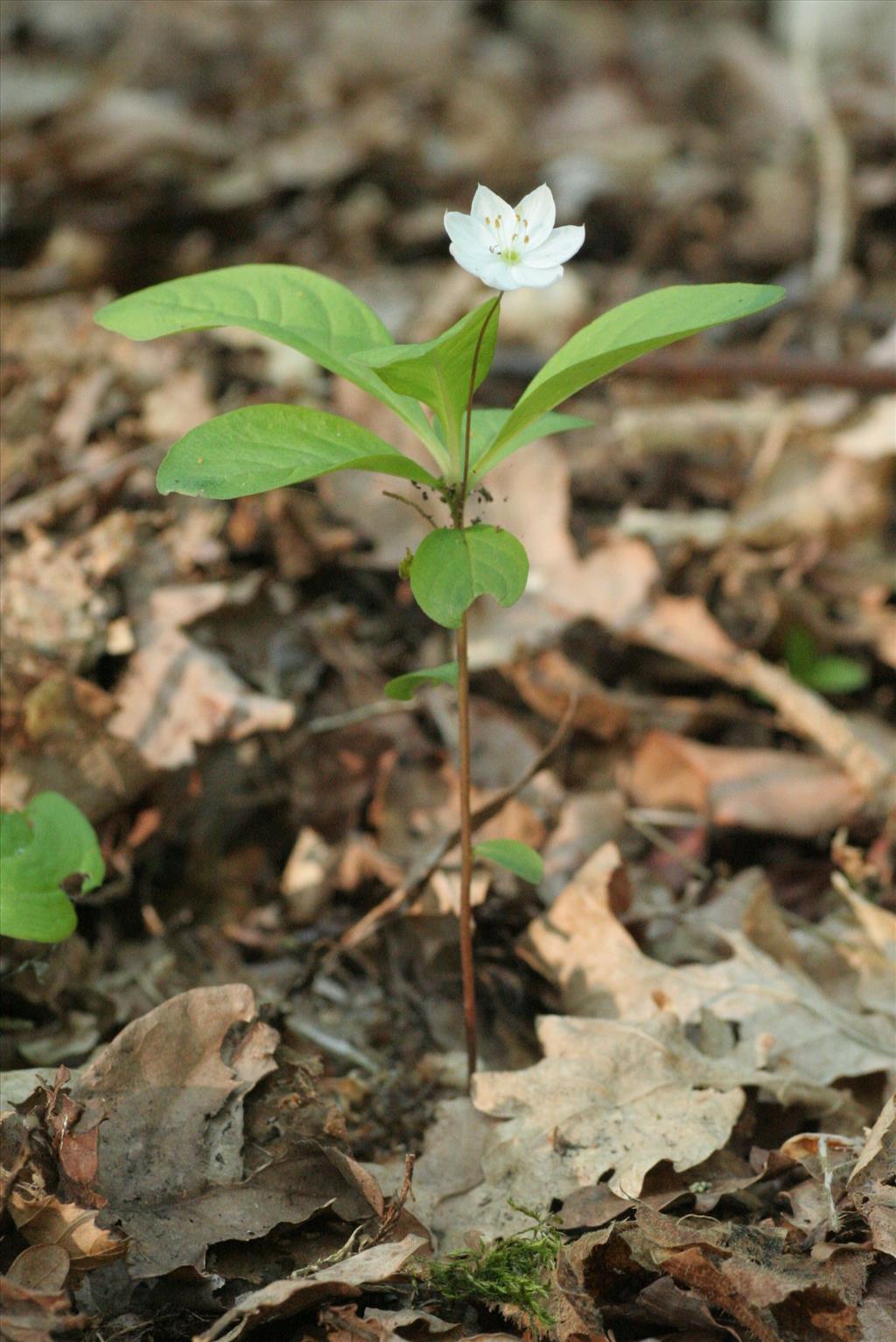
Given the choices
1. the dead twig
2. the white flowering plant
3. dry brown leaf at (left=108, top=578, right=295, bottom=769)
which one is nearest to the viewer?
the white flowering plant

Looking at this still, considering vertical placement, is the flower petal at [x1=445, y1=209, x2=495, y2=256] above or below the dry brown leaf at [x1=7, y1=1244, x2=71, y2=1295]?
above

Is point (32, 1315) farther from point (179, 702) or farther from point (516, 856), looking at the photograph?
point (179, 702)

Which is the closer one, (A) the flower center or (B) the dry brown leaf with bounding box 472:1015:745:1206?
(A) the flower center

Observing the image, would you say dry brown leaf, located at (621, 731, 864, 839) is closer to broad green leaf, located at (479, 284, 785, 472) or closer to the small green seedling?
the small green seedling

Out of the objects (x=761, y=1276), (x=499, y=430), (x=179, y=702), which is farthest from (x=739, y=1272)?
(x=179, y=702)

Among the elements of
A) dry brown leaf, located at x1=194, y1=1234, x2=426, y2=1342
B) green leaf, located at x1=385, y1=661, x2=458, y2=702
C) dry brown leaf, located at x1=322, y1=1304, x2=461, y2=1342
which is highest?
green leaf, located at x1=385, y1=661, x2=458, y2=702

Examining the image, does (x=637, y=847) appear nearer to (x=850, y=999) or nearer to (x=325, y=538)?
(x=850, y=999)

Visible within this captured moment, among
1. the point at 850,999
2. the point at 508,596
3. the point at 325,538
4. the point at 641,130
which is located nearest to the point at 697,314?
the point at 508,596

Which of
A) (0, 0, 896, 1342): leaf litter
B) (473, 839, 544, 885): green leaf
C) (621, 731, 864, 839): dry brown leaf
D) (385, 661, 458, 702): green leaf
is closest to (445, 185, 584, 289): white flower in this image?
(385, 661, 458, 702): green leaf

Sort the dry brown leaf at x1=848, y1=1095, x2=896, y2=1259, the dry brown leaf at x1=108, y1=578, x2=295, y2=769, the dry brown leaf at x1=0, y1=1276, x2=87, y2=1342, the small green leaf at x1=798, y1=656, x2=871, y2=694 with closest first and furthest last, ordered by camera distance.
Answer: the dry brown leaf at x1=0, y1=1276, x2=87, y2=1342 < the dry brown leaf at x1=848, y1=1095, x2=896, y2=1259 < the dry brown leaf at x1=108, y1=578, x2=295, y2=769 < the small green leaf at x1=798, y1=656, x2=871, y2=694
